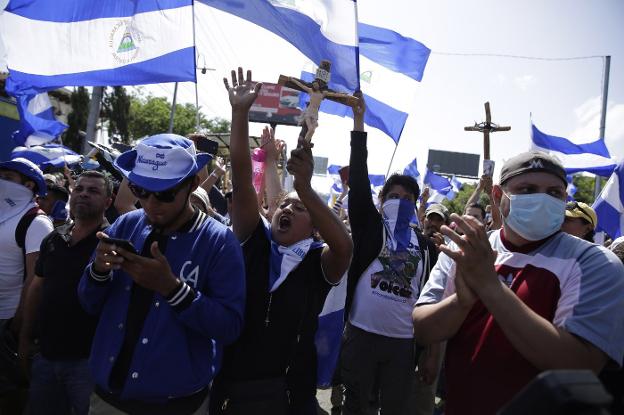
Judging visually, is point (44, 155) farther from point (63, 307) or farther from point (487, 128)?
point (487, 128)

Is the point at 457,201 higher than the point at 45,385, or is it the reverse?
the point at 45,385

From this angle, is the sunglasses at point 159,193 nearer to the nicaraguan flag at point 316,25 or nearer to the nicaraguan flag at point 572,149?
the nicaraguan flag at point 316,25

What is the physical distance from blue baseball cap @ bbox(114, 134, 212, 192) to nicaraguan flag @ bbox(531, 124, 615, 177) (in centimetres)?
713

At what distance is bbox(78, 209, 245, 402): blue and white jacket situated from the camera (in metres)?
1.94

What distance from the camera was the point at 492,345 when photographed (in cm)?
167

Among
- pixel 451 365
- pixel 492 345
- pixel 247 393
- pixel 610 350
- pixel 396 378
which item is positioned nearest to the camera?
pixel 610 350

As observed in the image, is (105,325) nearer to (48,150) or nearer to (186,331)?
(186,331)

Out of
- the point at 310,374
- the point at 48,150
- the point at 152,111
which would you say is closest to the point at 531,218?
the point at 310,374

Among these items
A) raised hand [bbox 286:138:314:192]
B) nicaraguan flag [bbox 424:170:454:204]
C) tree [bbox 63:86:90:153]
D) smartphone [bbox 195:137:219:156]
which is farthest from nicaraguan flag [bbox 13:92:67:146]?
tree [bbox 63:86:90:153]

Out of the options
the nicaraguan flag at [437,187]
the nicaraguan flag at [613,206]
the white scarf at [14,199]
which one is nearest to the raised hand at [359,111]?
the white scarf at [14,199]

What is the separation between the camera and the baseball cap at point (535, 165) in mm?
1778

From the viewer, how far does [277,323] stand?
2.30m

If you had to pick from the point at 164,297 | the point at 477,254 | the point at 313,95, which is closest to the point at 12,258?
the point at 164,297

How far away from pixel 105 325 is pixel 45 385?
3.88 ft
